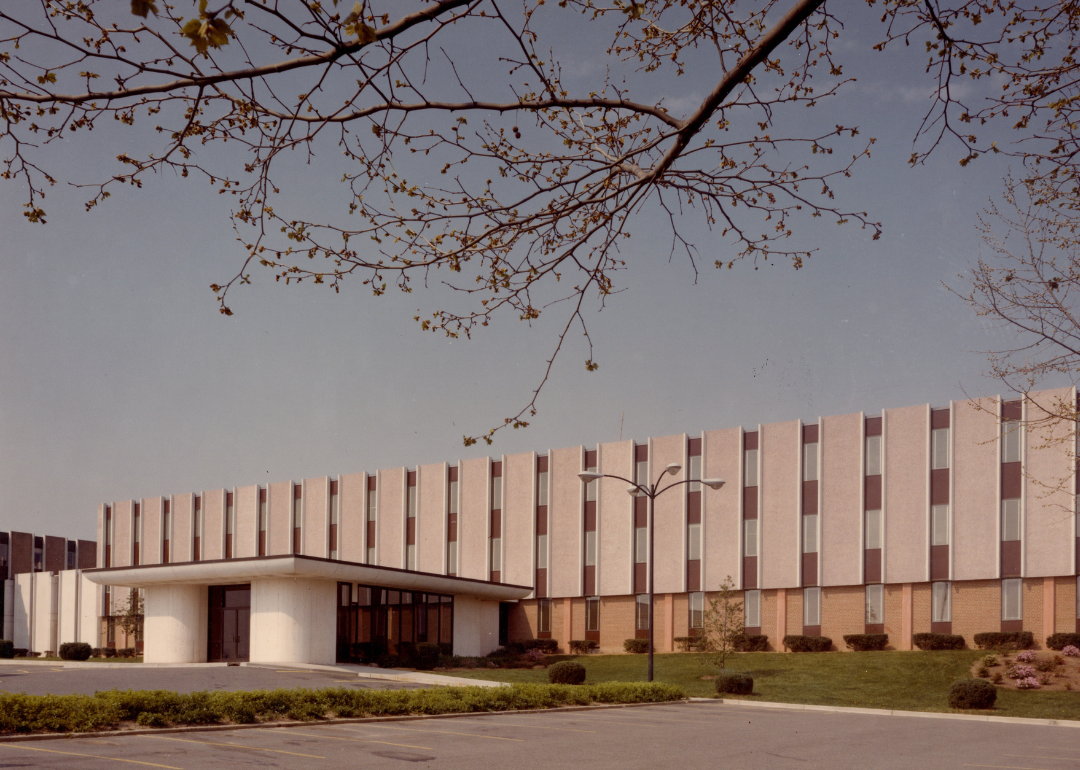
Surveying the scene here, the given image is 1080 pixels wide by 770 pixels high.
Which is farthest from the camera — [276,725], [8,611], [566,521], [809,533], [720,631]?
[8,611]

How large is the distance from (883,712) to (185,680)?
2086 cm

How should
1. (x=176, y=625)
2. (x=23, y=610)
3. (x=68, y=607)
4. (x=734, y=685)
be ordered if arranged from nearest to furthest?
(x=734, y=685) < (x=176, y=625) < (x=68, y=607) < (x=23, y=610)

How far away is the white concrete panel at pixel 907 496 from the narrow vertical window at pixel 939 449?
0.29 meters

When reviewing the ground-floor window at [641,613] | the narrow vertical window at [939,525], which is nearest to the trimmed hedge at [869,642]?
the narrow vertical window at [939,525]

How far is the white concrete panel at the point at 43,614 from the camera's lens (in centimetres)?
7175

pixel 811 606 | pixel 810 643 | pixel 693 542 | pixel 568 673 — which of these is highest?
pixel 693 542

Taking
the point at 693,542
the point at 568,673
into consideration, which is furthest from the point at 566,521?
the point at 568,673

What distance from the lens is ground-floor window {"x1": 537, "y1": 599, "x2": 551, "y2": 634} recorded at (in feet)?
186

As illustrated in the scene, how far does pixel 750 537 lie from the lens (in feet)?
168

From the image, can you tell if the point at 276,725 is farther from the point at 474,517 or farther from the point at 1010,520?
the point at 474,517

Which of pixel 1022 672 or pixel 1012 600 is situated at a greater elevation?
pixel 1012 600

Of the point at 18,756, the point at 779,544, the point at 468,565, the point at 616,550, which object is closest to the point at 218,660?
the point at 468,565

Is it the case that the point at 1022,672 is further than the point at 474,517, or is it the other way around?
the point at 474,517

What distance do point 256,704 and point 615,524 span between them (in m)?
36.7
